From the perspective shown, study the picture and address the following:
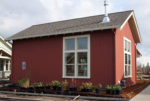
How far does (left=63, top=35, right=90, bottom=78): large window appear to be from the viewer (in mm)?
13281

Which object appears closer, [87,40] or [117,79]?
[117,79]

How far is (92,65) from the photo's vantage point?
12953mm

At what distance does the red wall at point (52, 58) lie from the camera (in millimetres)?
12523

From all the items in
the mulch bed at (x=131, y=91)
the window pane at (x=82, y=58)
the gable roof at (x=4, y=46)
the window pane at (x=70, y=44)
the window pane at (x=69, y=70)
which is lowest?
the mulch bed at (x=131, y=91)

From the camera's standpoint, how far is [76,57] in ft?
44.6

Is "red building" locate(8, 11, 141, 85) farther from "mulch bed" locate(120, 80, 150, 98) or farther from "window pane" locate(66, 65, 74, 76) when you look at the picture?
"mulch bed" locate(120, 80, 150, 98)

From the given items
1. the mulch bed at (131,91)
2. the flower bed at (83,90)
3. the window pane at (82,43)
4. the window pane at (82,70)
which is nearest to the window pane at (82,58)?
the window pane at (82,70)

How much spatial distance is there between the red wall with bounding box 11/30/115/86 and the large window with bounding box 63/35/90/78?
0.32 meters

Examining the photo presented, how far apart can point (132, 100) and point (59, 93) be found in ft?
14.0

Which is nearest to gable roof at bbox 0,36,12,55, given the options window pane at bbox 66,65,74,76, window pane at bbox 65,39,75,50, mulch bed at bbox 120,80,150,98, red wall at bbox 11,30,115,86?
red wall at bbox 11,30,115,86

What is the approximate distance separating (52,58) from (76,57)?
208 centimetres

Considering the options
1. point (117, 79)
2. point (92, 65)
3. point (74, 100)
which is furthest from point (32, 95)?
point (117, 79)

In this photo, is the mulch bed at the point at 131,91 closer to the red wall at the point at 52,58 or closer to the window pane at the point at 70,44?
the red wall at the point at 52,58

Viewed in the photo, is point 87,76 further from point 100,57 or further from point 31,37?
point 31,37
